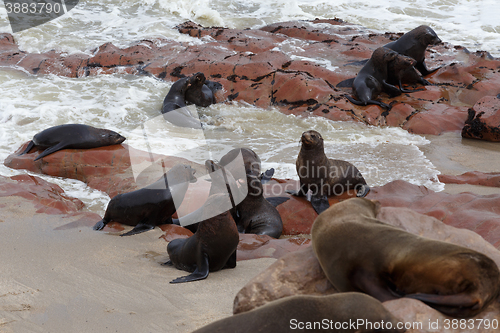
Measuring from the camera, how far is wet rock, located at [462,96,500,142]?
324 inches

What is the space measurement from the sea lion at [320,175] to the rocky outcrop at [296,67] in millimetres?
3649

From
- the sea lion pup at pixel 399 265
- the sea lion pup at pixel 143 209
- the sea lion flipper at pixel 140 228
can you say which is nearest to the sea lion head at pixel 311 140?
the sea lion pup at pixel 143 209

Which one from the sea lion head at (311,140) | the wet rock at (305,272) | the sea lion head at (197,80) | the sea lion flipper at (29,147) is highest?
the wet rock at (305,272)

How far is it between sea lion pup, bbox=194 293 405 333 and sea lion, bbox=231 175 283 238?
3.52m

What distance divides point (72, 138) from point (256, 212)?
11.8 feet

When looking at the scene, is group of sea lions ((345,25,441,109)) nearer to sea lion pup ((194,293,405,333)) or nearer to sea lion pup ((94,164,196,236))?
sea lion pup ((94,164,196,236))

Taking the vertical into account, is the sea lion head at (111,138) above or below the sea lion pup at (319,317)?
below

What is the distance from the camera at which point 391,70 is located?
10.1 metres

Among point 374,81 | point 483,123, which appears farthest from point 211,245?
→ point 374,81

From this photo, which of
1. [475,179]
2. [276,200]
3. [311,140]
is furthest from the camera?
[475,179]

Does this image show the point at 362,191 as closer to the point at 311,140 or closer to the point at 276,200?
the point at 311,140

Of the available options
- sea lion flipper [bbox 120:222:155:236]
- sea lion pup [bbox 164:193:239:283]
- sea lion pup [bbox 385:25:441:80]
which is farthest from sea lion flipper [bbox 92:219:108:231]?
sea lion pup [bbox 385:25:441:80]

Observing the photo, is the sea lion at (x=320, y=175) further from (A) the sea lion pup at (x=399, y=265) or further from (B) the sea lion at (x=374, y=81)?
(B) the sea lion at (x=374, y=81)

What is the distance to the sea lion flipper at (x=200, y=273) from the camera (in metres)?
3.41
